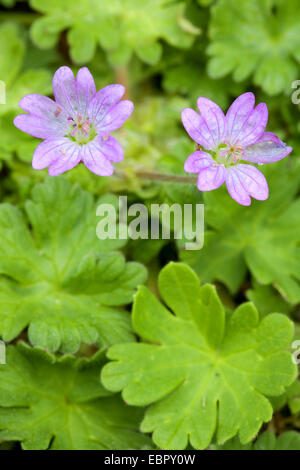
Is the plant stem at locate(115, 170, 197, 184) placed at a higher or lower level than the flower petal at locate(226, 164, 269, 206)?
lower

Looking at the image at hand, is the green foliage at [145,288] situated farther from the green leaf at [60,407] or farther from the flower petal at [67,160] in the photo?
the flower petal at [67,160]

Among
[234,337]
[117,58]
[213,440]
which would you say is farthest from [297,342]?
[117,58]

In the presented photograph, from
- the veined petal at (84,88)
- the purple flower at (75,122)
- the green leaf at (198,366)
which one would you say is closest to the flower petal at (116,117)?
the purple flower at (75,122)

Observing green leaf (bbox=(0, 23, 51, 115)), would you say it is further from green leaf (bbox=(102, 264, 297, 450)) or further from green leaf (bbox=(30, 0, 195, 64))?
green leaf (bbox=(102, 264, 297, 450))

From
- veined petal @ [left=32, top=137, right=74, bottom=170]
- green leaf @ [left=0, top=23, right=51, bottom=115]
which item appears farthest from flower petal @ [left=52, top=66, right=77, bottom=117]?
green leaf @ [left=0, top=23, right=51, bottom=115]

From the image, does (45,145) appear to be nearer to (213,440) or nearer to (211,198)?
(211,198)

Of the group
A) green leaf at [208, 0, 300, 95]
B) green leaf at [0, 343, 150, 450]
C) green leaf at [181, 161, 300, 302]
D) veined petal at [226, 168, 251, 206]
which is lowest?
green leaf at [0, 343, 150, 450]
